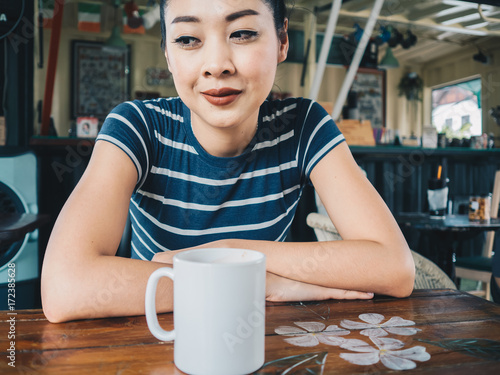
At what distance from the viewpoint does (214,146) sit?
3.93 ft

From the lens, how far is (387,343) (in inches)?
24.4

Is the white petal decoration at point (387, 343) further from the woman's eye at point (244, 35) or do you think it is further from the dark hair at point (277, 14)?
the dark hair at point (277, 14)

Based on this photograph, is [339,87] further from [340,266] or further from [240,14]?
[340,266]

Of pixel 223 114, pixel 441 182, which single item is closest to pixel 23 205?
pixel 223 114

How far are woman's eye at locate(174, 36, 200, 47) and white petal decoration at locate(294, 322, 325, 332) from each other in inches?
25.0

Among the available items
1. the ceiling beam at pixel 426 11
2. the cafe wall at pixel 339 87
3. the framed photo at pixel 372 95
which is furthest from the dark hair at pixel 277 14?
the framed photo at pixel 372 95

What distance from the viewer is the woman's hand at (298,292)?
0.84 meters

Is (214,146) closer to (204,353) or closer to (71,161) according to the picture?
(204,353)

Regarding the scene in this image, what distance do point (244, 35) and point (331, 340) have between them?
689mm

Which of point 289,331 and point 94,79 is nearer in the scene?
point 289,331

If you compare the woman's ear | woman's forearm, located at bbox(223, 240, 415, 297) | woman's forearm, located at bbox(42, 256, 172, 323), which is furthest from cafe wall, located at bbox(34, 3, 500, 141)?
woman's forearm, located at bbox(42, 256, 172, 323)

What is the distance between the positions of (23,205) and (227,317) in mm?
1931

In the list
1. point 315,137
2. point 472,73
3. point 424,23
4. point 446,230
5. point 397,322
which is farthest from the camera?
point 472,73

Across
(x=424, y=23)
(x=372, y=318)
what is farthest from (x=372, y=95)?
(x=372, y=318)
